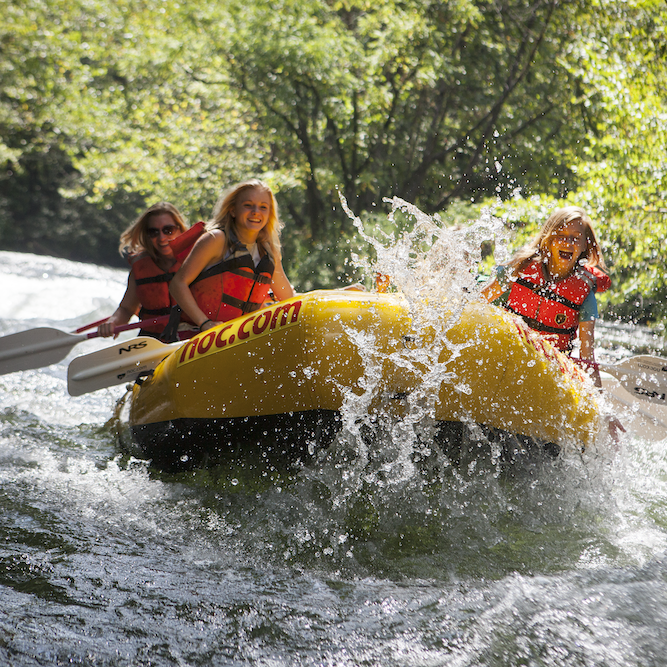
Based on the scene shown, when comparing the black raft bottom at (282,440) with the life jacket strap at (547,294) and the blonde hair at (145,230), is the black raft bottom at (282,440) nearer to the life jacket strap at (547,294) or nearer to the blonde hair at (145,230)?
the life jacket strap at (547,294)

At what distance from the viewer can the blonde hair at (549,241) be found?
331 cm

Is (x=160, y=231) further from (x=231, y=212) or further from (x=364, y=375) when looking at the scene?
(x=364, y=375)

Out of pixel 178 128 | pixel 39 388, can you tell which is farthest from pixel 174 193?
pixel 39 388

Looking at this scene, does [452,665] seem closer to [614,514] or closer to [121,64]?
[614,514]

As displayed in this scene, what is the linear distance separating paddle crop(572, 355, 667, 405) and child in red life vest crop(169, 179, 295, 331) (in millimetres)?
1735

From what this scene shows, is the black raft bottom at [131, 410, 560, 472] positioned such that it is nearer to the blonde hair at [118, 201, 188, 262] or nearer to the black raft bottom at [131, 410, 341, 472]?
the black raft bottom at [131, 410, 341, 472]

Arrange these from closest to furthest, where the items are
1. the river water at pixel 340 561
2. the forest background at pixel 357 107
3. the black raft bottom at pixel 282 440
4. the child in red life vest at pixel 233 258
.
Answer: the river water at pixel 340 561, the black raft bottom at pixel 282 440, the child in red life vest at pixel 233 258, the forest background at pixel 357 107

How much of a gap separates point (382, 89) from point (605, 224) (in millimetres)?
5102

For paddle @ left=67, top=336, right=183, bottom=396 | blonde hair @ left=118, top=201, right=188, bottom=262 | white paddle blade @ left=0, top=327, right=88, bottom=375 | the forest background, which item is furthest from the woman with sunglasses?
the forest background

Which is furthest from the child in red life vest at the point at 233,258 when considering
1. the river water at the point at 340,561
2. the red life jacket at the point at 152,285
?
the river water at the point at 340,561

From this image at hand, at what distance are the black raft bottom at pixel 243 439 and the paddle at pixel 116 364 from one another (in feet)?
1.27

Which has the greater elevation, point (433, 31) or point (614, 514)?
point (433, 31)

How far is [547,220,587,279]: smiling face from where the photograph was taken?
10.8 feet

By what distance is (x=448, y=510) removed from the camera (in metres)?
2.70
